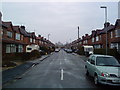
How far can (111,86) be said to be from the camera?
25.5 feet

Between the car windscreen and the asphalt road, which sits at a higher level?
the car windscreen

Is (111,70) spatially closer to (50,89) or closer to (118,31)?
(50,89)

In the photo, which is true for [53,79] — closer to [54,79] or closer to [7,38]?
[54,79]

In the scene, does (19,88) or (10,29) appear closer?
(19,88)

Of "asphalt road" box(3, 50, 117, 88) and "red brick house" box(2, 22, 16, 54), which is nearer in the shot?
"asphalt road" box(3, 50, 117, 88)

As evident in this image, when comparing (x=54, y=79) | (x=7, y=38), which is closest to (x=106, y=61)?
(x=54, y=79)

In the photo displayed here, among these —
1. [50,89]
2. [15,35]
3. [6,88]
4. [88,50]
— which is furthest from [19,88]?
[88,50]

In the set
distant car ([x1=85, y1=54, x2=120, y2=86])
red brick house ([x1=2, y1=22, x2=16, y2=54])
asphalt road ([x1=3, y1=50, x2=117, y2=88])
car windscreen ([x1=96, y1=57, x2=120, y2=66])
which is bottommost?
asphalt road ([x1=3, y1=50, x2=117, y2=88])

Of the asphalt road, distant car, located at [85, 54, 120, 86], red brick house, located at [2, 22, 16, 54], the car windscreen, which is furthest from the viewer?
red brick house, located at [2, 22, 16, 54]

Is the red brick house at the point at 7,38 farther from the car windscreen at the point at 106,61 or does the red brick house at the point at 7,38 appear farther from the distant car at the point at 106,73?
the distant car at the point at 106,73

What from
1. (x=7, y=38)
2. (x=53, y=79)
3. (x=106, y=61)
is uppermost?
(x=7, y=38)

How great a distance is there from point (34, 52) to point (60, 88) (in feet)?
67.7

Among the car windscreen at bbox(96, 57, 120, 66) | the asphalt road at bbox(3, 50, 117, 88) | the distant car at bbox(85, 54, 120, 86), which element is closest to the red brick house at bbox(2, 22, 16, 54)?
the asphalt road at bbox(3, 50, 117, 88)

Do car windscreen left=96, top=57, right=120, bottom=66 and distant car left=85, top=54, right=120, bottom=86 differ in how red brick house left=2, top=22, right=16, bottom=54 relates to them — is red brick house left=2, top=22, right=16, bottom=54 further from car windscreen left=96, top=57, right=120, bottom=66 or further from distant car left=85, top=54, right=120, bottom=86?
distant car left=85, top=54, right=120, bottom=86
